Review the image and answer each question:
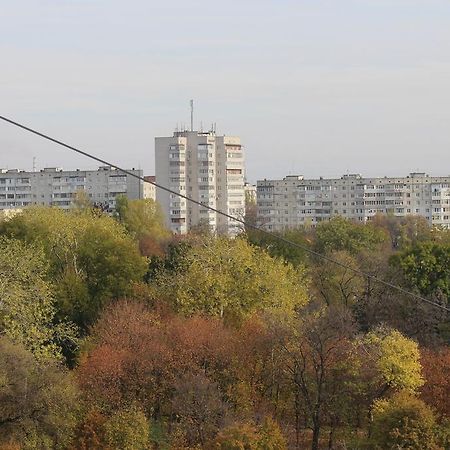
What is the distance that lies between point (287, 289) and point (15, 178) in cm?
5751

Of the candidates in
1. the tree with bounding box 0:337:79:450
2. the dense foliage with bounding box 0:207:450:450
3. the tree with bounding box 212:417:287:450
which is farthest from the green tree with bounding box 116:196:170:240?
the tree with bounding box 212:417:287:450

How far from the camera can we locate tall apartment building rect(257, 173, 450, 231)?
301 ft

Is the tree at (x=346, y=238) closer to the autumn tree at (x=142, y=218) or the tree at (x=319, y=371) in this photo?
the autumn tree at (x=142, y=218)

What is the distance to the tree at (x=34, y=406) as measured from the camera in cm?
2520

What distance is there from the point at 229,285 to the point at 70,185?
55721 millimetres

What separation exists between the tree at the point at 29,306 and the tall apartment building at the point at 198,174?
1814 inches

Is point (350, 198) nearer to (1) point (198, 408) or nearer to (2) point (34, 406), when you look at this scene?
(1) point (198, 408)

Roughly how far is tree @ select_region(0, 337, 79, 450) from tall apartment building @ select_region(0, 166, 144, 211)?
61.3 meters

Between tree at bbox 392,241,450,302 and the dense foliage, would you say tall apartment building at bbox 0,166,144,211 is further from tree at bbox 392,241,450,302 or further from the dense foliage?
tree at bbox 392,241,450,302

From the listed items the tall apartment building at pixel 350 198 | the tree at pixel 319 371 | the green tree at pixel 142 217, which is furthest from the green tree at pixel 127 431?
the tall apartment building at pixel 350 198

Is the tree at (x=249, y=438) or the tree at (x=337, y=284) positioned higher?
the tree at (x=337, y=284)

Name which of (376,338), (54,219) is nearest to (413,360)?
(376,338)

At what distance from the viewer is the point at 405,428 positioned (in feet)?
78.0

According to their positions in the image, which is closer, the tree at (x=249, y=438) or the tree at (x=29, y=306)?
the tree at (x=249, y=438)
